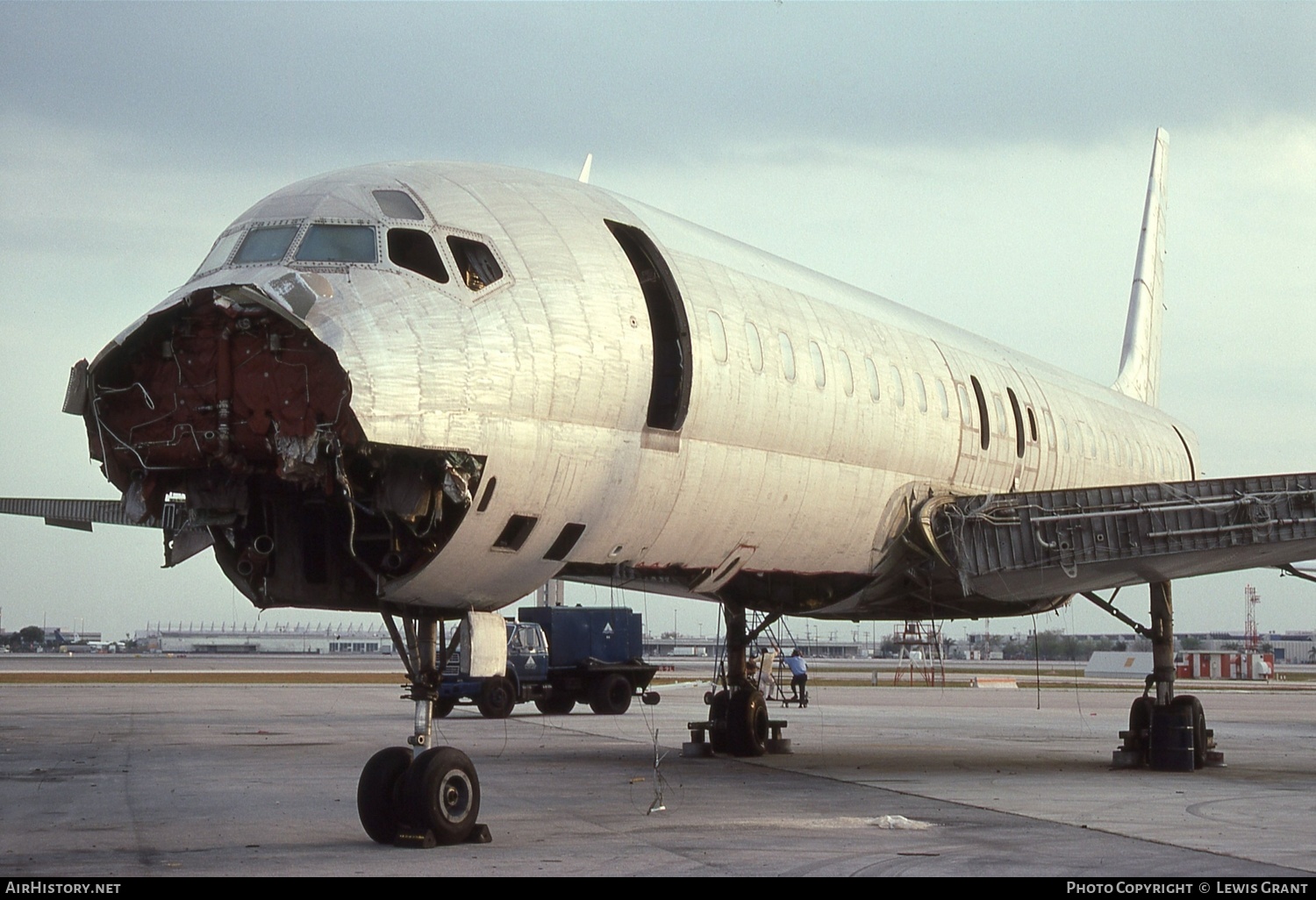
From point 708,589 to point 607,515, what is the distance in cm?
317

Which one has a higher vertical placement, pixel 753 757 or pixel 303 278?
pixel 303 278

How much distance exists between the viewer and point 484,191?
12.6 m

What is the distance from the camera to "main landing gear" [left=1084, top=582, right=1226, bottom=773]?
65.4 ft

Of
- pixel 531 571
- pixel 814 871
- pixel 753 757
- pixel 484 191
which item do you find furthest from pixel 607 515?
pixel 753 757

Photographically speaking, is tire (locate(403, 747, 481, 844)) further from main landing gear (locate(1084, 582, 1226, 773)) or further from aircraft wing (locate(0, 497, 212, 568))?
main landing gear (locate(1084, 582, 1226, 773))

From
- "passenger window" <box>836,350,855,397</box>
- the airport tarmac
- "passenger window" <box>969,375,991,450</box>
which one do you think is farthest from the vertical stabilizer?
"passenger window" <box>836,350,855,397</box>

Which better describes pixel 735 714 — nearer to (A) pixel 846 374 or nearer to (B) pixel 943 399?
(B) pixel 943 399

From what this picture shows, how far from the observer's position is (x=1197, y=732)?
20.3 meters

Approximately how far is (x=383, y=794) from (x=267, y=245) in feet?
14.7

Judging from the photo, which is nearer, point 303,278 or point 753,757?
point 303,278

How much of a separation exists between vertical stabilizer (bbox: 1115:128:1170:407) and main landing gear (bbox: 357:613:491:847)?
70.3ft
